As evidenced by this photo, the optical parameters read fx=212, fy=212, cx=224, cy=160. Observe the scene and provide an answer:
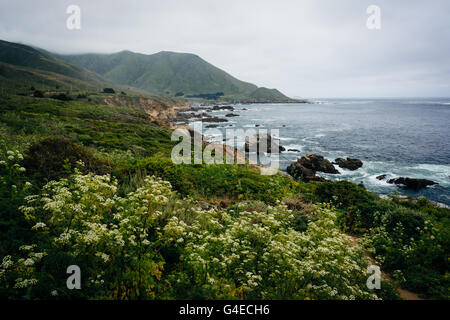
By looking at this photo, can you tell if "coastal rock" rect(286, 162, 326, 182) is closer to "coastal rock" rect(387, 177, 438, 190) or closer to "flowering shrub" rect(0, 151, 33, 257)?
"coastal rock" rect(387, 177, 438, 190)

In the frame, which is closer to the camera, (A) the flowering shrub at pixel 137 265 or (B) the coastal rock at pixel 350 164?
(A) the flowering shrub at pixel 137 265

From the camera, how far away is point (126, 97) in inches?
2968

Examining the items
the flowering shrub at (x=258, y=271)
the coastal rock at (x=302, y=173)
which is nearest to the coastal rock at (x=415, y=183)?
the coastal rock at (x=302, y=173)

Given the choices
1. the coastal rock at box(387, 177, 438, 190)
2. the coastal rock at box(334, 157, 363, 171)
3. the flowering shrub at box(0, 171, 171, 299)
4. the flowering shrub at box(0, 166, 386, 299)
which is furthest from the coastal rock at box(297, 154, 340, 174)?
the flowering shrub at box(0, 171, 171, 299)

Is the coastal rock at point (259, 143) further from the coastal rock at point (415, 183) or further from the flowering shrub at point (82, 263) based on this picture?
the flowering shrub at point (82, 263)

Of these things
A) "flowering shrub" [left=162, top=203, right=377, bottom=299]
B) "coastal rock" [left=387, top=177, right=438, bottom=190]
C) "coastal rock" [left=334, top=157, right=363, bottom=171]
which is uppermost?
"flowering shrub" [left=162, top=203, right=377, bottom=299]

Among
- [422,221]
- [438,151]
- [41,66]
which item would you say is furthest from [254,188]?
[41,66]

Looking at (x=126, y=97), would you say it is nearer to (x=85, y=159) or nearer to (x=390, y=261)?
(x=85, y=159)

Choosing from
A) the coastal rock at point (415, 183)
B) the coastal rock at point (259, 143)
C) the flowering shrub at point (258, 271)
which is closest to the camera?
the flowering shrub at point (258, 271)

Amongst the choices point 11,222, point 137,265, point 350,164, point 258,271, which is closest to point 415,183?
point 350,164

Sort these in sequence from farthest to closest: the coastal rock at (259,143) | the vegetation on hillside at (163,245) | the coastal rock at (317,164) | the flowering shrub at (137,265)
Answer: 1. the coastal rock at (259,143)
2. the coastal rock at (317,164)
3. the vegetation on hillside at (163,245)
4. the flowering shrub at (137,265)

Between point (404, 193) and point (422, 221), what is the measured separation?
717 inches

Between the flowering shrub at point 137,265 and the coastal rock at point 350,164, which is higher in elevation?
the flowering shrub at point 137,265

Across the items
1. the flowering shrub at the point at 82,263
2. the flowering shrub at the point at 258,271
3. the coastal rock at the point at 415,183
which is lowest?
the coastal rock at the point at 415,183
